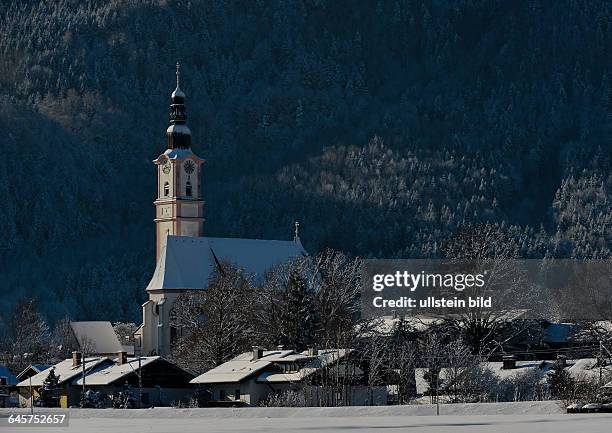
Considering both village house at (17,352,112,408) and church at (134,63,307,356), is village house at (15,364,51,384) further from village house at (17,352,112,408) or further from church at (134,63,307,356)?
church at (134,63,307,356)

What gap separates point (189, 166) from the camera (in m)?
163

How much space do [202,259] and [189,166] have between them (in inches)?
707

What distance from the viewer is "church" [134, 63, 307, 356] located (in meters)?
144

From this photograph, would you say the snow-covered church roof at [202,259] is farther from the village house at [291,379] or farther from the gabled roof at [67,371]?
the village house at [291,379]

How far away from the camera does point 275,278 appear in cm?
11931

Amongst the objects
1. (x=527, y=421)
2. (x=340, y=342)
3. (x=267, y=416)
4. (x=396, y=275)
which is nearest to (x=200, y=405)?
(x=340, y=342)

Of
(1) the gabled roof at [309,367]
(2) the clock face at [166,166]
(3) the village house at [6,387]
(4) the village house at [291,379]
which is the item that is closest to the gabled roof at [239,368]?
(4) the village house at [291,379]

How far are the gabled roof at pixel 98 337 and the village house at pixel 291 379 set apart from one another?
6454cm

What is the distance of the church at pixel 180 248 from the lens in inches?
5684

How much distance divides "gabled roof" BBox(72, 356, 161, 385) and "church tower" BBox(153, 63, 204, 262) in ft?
162

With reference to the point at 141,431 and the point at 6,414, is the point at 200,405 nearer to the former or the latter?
the point at 6,414

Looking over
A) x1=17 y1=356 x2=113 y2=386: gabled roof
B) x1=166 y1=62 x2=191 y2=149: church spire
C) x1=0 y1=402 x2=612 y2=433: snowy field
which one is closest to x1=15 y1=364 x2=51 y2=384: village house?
x1=17 y1=356 x2=113 y2=386: gabled roof

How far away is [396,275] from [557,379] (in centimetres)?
2188

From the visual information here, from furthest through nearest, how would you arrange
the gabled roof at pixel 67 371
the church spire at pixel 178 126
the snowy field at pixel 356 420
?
1. the church spire at pixel 178 126
2. the gabled roof at pixel 67 371
3. the snowy field at pixel 356 420
